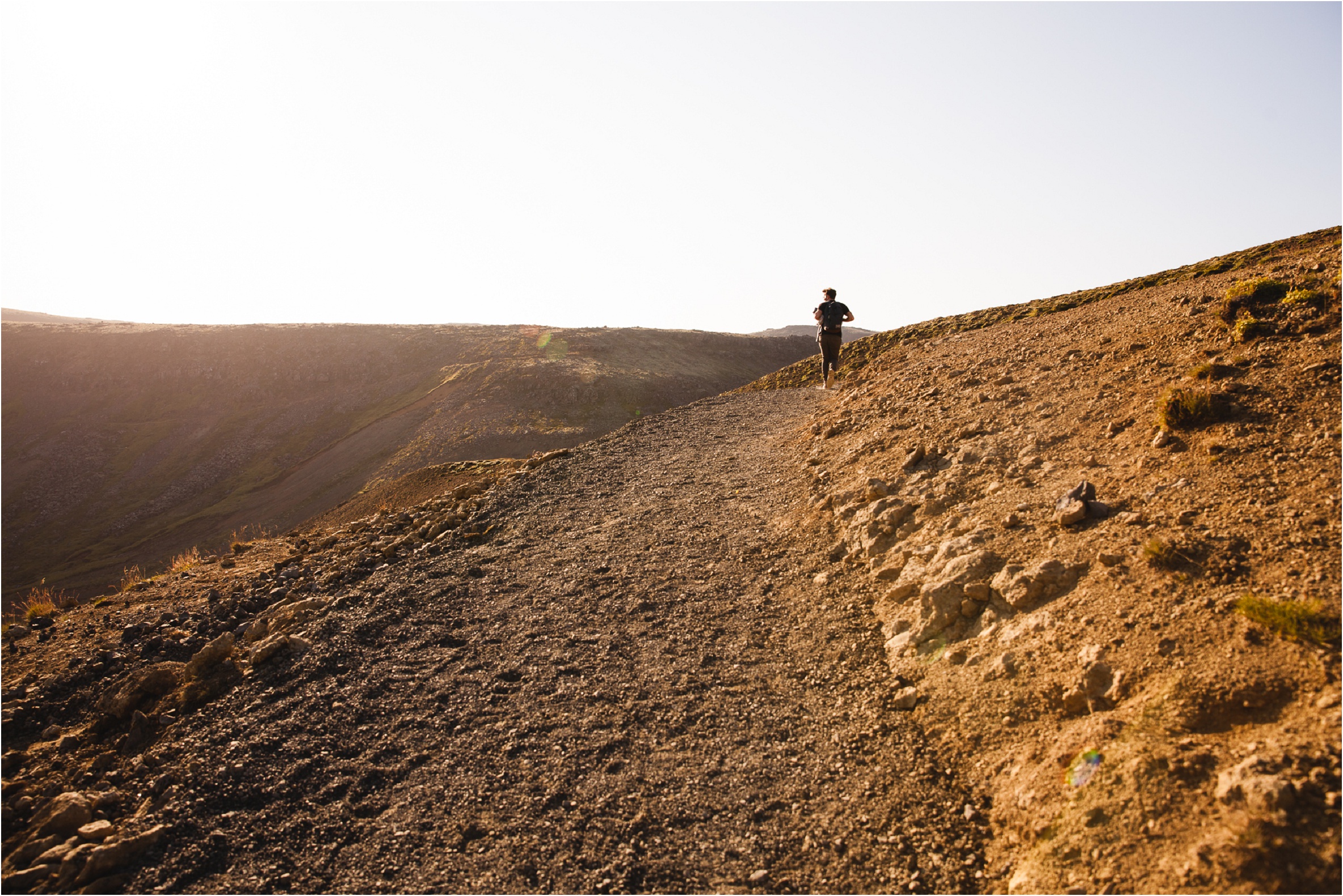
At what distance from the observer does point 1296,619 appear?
385cm

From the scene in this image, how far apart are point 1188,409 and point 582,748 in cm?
668

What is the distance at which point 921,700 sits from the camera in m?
5.29

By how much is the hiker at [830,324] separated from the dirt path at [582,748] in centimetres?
813

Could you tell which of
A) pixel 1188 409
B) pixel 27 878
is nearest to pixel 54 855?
pixel 27 878

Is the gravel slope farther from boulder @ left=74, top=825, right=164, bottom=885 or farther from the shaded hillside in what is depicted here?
the shaded hillside

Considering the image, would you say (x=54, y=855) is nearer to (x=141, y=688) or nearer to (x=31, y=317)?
(x=141, y=688)

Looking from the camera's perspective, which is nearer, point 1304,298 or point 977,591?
point 977,591

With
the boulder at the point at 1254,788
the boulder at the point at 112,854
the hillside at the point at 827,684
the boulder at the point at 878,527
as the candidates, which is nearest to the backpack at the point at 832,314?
the hillside at the point at 827,684

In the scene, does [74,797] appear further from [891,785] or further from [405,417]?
[405,417]

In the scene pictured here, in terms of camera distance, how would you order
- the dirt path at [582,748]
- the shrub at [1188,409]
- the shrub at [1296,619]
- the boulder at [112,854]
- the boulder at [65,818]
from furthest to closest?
the shrub at [1188,409]
the boulder at [65,818]
the boulder at [112,854]
the dirt path at [582,748]
the shrub at [1296,619]

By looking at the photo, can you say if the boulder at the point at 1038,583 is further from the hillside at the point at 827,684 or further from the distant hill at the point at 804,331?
the distant hill at the point at 804,331

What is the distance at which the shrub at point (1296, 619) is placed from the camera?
12.1 ft

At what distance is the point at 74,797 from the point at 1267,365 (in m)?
12.0

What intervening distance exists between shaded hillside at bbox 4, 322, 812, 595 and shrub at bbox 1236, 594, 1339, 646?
28.4m
